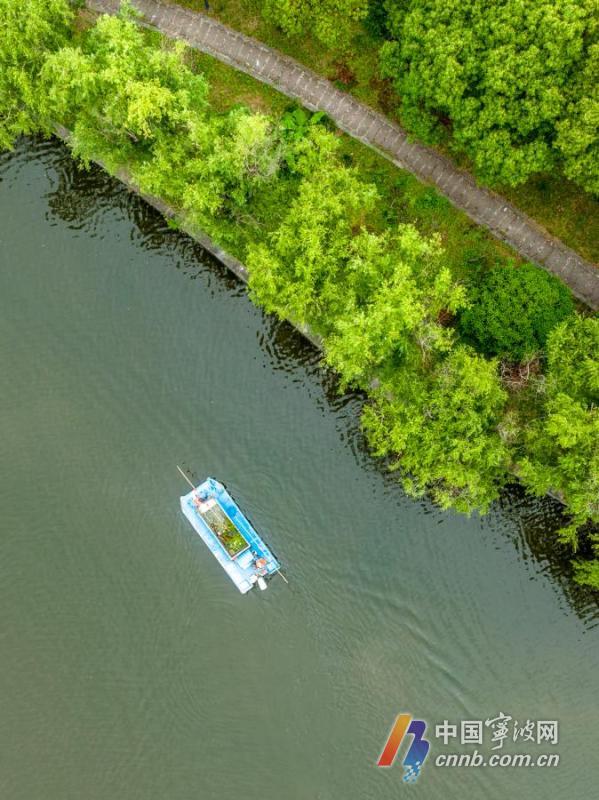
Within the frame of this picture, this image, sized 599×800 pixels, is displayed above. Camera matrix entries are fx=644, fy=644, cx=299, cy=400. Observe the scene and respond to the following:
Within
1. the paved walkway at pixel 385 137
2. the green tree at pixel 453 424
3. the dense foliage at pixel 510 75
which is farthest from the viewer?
the paved walkway at pixel 385 137

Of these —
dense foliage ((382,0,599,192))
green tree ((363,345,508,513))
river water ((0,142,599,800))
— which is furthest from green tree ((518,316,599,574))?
dense foliage ((382,0,599,192))

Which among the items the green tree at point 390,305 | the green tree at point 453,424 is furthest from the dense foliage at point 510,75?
the green tree at point 453,424

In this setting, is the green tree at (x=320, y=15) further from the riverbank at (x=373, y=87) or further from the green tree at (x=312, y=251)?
the green tree at (x=312, y=251)

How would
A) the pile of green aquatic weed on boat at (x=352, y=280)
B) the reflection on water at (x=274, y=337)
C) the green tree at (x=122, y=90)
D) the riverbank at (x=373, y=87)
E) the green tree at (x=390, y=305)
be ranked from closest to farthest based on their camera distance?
the green tree at (x=390, y=305) < the green tree at (x=122, y=90) < the pile of green aquatic weed on boat at (x=352, y=280) < the riverbank at (x=373, y=87) < the reflection on water at (x=274, y=337)

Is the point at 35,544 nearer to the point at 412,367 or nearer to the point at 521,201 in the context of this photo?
the point at 412,367

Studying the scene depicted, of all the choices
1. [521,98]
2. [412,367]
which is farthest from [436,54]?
[412,367]

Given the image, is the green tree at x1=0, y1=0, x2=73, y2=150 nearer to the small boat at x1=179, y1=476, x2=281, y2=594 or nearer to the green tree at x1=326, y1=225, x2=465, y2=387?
the green tree at x1=326, y1=225, x2=465, y2=387
